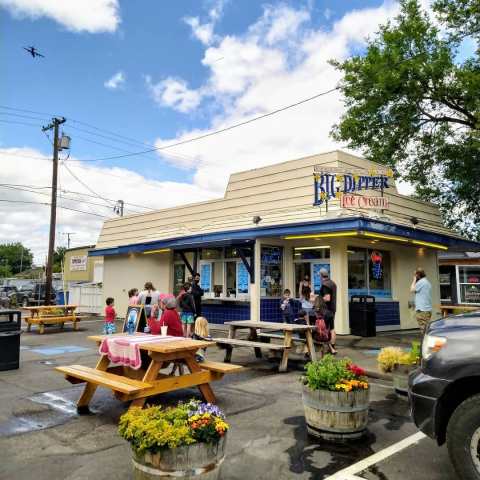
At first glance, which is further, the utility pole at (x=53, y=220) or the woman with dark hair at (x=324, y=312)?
the utility pole at (x=53, y=220)

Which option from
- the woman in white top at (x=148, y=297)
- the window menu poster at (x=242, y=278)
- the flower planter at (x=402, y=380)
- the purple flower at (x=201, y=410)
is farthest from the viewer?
the window menu poster at (x=242, y=278)

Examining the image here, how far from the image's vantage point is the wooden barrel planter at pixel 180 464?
3.10 m

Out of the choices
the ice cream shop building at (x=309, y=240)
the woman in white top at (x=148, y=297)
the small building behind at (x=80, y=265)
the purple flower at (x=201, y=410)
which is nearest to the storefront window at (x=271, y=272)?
the ice cream shop building at (x=309, y=240)

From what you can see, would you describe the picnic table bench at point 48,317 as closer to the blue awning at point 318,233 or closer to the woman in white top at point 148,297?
the blue awning at point 318,233

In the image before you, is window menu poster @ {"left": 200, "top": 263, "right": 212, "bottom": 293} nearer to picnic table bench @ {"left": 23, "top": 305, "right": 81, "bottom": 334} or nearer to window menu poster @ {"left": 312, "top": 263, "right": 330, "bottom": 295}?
window menu poster @ {"left": 312, "top": 263, "right": 330, "bottom": 295}

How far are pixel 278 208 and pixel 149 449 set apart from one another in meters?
11.6

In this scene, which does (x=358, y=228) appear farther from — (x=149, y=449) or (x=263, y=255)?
(x=149, y=449)

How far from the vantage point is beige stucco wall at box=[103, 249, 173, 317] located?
18422 millimetres

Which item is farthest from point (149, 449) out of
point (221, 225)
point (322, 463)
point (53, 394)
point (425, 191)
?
point (425, 191)

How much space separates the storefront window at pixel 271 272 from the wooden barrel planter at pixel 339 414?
9143 mm

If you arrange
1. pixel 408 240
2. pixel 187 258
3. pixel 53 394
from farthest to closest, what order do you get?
pixel 187 258
pixel 408 240
pixel 53 394

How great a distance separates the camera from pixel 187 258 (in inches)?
685

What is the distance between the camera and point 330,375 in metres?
4.68

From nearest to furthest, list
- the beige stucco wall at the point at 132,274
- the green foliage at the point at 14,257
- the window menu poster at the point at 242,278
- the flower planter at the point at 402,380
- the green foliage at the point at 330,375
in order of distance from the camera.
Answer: the green foliage at the point at 330,375, the flower planter at the point at 402,380, the window menu poster at the point at 242,278, the beige stucco wall at the point at 132,274, the green foliage at the point at 14,257
